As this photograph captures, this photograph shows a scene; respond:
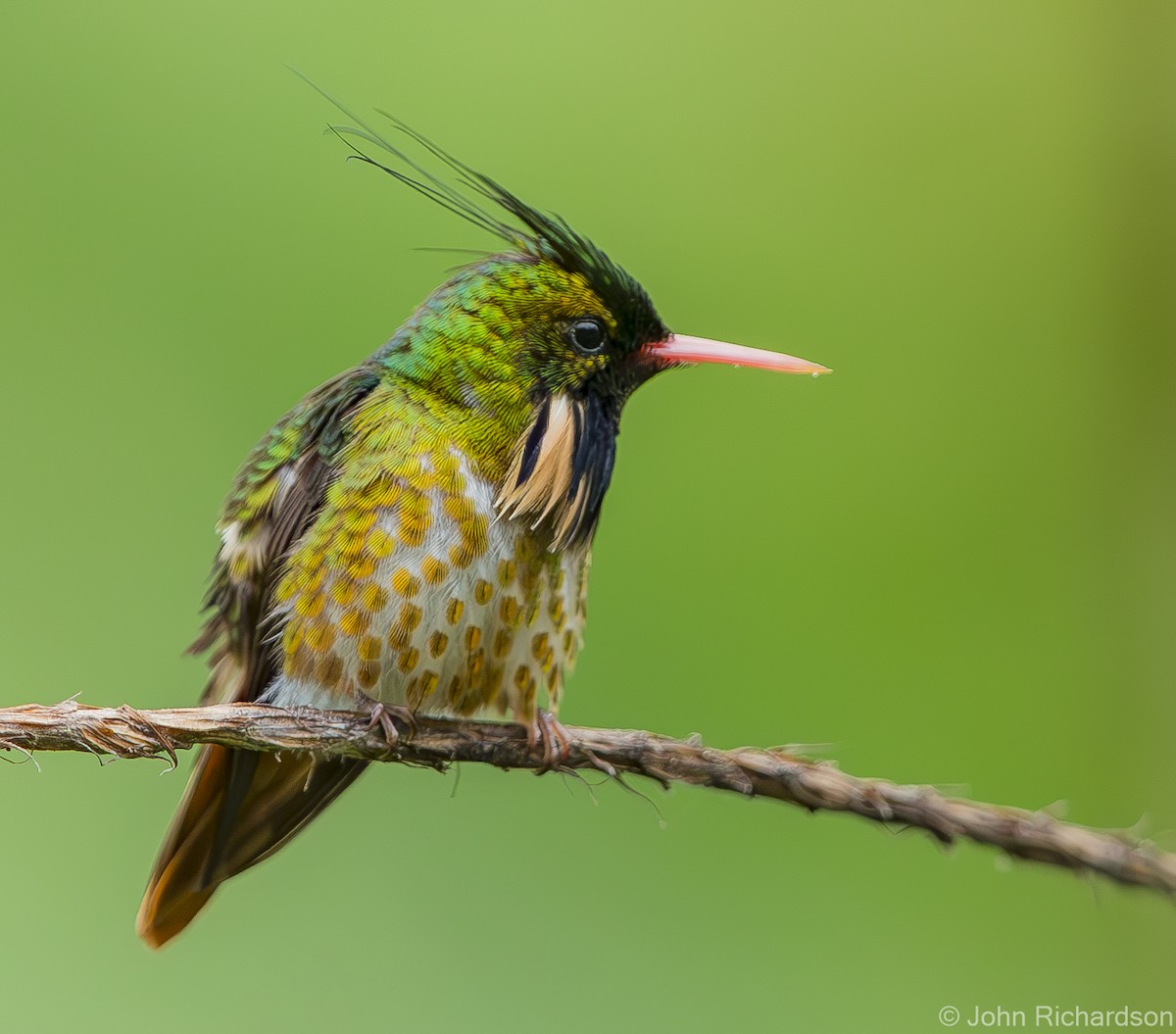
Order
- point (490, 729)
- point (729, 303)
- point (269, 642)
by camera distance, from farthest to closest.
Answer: point (729, 303)
point (269, 642)
point (490, 729)

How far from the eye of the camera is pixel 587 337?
1550mm

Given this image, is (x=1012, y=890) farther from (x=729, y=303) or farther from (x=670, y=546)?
(x=729, y=303)

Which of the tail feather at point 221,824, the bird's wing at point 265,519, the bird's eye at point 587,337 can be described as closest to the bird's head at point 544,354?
the bird's eye at point 587,337

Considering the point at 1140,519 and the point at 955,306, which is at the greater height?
the point at 955,306

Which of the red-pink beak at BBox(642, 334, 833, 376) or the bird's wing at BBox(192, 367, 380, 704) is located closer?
the red-pink beak at BBox(642, 334, 833, 376)

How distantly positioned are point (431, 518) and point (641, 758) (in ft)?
1.44

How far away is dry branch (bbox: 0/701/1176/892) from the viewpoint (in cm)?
100

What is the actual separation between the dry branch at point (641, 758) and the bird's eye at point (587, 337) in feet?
1.66

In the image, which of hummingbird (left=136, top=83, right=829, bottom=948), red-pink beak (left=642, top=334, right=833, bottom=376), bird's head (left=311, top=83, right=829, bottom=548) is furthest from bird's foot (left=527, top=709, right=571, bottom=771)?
red-pink beak (left=642, top=334, right=833, bottom=376)

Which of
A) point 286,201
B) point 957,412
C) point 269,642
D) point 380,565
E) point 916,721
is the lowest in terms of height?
point 916,721

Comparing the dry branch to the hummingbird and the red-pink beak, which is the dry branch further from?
the red-pink beak

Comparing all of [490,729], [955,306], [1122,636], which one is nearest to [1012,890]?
[1122,636]

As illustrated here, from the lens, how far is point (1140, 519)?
2.71 metres

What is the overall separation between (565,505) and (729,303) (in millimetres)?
1219
